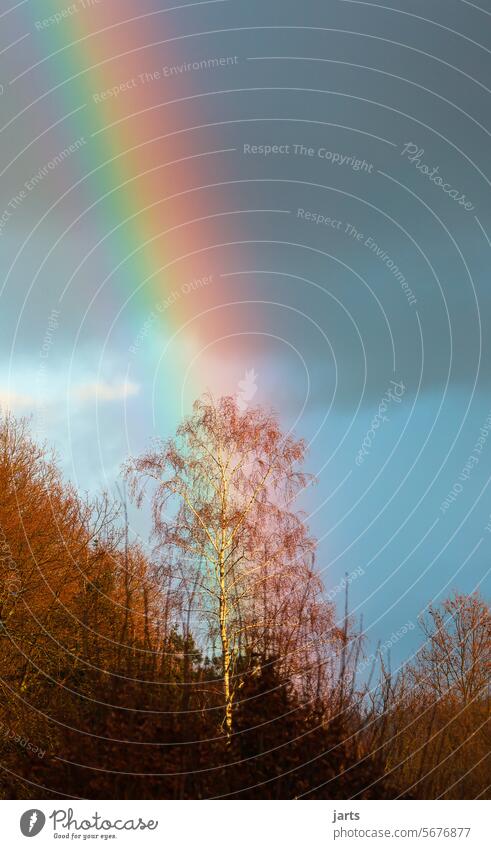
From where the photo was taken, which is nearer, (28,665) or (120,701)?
(120,701)

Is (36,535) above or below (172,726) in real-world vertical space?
above

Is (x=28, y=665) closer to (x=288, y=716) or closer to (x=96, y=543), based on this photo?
(x=96, y=543)

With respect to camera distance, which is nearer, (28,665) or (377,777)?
(377,777)

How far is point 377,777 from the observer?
11.8 m
